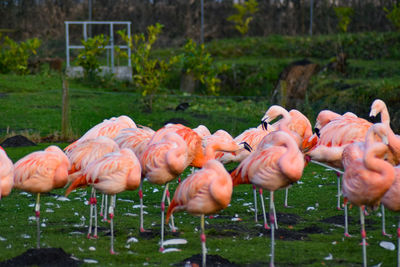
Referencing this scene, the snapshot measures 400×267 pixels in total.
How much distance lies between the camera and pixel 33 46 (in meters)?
19.7

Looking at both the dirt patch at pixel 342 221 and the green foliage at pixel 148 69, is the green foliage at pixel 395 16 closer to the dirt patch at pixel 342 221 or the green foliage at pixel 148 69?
the green foliage at pixel 148 69

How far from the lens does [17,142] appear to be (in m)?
11.9

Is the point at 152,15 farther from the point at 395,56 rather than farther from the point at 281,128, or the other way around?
the point at 281,128

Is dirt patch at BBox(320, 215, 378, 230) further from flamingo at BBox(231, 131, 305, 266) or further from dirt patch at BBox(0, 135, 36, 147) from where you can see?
dirt patch at BBox(0, 135, 36, 147)

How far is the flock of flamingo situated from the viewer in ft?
17.9

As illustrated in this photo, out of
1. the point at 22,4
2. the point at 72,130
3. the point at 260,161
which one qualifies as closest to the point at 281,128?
the point at 260,161

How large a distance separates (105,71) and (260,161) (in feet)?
46.3

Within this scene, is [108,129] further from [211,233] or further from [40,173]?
[211,233]

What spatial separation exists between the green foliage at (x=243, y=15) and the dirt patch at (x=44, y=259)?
760 inches

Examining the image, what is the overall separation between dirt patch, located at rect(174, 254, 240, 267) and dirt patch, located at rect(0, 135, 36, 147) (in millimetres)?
7085

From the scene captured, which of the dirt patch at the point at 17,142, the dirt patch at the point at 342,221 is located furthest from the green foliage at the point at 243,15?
the dirt patch at the point at 342,221

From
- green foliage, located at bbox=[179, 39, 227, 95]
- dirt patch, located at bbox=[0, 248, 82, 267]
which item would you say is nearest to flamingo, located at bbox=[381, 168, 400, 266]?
dirt patch, located at bbox=[0, 248, 82, 267]

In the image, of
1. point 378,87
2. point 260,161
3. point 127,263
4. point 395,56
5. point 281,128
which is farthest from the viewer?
point 395,56

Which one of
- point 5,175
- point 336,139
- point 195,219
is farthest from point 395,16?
point 5,175
